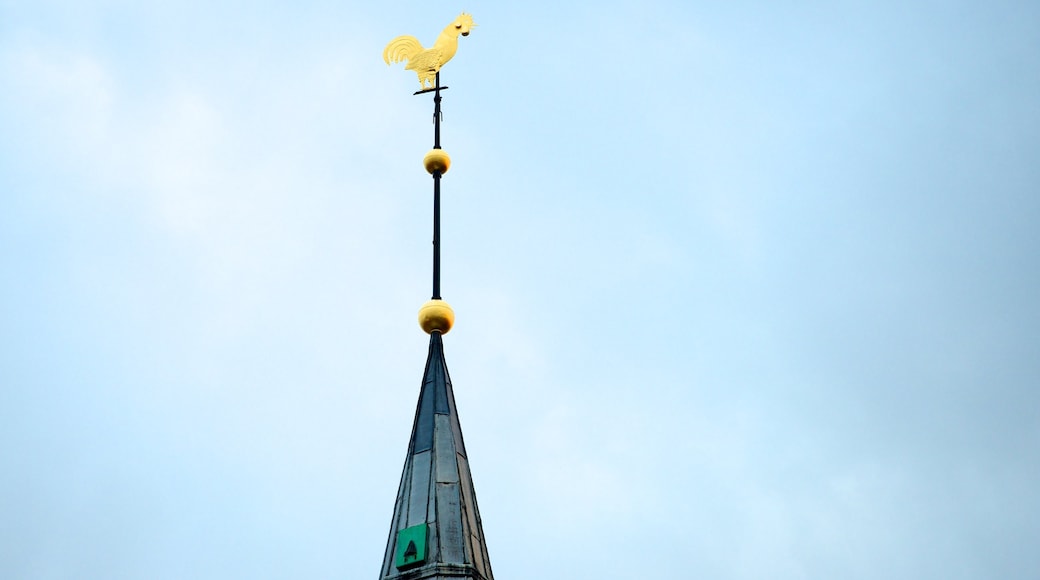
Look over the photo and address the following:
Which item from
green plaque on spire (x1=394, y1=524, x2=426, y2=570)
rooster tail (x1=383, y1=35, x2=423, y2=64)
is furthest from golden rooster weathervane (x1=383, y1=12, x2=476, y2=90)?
green plaque on spire (x1=394, y1=524, x2=426, y2=570)

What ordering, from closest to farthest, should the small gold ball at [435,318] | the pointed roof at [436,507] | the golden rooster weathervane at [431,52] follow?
the pointed roof at [436,507] → the small gold ball at [435,318] → the golden rooster weathervane at [431,52]

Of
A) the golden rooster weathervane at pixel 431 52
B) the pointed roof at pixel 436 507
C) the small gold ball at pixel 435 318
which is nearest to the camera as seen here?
the pointed roof at pixel 436 507

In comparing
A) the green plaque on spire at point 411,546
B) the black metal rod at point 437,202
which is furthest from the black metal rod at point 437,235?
the green plaque on spire at point 411,546

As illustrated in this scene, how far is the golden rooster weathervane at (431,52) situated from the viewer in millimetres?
35375

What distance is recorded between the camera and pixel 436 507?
27812mm

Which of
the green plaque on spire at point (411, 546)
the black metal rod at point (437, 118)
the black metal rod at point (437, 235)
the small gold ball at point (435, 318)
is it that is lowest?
the green plaque on spire at point (411, 546)

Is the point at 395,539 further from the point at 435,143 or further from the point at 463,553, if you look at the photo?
the point at 435,143

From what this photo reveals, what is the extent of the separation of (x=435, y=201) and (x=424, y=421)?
582 cm

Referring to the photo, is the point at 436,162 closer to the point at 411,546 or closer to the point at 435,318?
the point at 435,318

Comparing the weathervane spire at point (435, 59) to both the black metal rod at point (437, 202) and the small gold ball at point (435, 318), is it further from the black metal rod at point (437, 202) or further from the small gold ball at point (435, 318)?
the small gold ball at point (435, 318)

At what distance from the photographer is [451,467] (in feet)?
94.7

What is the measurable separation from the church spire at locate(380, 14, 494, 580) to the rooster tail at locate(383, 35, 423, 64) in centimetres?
383

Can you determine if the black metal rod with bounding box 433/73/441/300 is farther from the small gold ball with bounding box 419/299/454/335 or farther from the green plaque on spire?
the green plaque on spire

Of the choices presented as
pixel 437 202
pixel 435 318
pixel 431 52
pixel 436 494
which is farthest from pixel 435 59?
pixel 436 494
